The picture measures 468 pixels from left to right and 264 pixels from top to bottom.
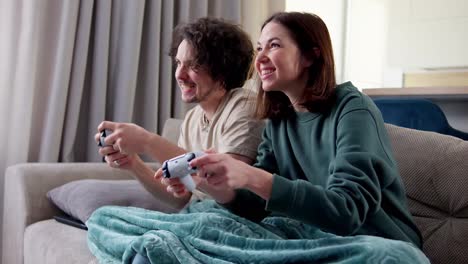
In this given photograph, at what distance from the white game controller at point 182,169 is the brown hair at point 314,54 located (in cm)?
33

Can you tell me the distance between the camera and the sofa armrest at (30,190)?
1.58m

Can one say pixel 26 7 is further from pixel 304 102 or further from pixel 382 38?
pixel 382 38

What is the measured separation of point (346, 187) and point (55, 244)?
2.54ft

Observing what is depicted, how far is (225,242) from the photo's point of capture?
2.94 feet

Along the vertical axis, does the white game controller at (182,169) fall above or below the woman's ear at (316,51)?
below

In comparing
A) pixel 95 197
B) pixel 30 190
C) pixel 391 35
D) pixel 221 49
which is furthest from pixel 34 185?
pixel 391 35

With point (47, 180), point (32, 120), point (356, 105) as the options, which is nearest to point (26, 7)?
point (32, 120)

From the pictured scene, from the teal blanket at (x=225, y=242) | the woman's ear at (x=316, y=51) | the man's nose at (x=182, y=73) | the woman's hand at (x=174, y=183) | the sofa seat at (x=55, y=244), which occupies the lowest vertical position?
the sofa seat at (x=55, y=244)

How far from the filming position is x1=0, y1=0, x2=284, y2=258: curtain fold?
6.48 feet

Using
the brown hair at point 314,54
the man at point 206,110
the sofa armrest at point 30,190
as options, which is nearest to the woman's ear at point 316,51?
the brown hair at point 314,54

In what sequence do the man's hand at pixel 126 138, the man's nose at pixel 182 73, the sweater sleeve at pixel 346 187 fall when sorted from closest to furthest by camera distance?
the sweater sleeve at pixel 346 187 < the man's hand at pixel 126 138 < the man's nose at pixel 182 73

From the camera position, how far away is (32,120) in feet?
6.73


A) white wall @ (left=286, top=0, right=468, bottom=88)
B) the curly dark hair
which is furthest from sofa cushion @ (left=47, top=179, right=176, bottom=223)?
white wall @ (left=286, top=0, right=468, bottom=88)

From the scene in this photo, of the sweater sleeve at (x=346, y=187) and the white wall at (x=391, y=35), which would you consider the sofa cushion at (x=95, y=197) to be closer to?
the sweater sleeve at (x=346, y=187)
